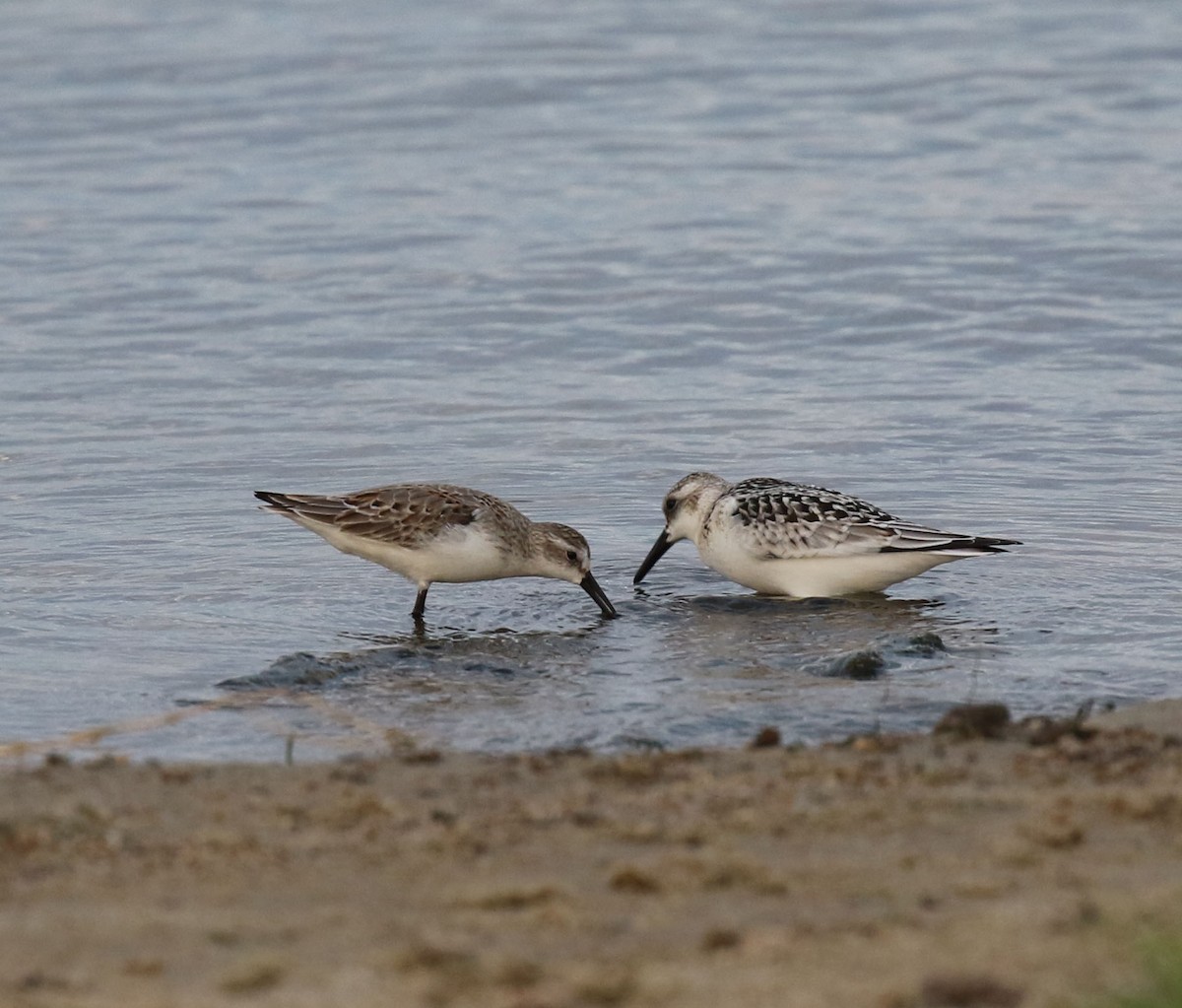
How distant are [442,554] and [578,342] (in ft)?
18.4

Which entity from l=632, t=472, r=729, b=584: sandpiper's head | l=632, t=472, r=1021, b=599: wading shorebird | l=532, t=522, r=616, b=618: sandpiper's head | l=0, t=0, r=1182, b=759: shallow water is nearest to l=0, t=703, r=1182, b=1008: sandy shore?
l=0, t=0, r=1182, b=759: shallow water

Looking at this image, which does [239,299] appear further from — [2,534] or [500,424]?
[2,534]

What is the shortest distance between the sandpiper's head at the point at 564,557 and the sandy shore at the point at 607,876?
3.38 m

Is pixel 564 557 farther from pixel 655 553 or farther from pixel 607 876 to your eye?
pixel 607 876

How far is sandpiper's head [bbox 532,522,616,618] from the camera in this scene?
9.64m

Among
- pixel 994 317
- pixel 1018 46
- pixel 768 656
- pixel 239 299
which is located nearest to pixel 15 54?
pixel 239 299

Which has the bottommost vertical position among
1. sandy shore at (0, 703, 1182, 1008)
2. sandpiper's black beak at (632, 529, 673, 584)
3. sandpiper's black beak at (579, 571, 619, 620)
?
sandy shore at (0, 703, 1182, 1008)

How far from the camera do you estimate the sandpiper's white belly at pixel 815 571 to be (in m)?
9.78

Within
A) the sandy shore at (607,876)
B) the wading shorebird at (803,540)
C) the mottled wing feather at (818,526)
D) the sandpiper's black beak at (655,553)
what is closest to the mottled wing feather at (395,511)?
the sandpiper's black beak at (655,553)

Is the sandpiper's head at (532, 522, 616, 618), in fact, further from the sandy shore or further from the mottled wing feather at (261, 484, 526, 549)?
the sandy shore

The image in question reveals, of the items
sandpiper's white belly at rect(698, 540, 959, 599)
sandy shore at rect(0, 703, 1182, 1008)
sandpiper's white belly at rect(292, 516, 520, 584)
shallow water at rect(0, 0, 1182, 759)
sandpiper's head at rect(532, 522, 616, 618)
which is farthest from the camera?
Answer: sandpiper's white belly at rect(698, 540, 959, 599)

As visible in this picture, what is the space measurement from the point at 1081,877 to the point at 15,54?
20977mm

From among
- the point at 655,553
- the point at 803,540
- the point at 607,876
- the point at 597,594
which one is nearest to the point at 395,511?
Answer: the point at 597,594

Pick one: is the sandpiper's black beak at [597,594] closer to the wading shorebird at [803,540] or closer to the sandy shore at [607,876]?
the wading shorebird at [803,540]
